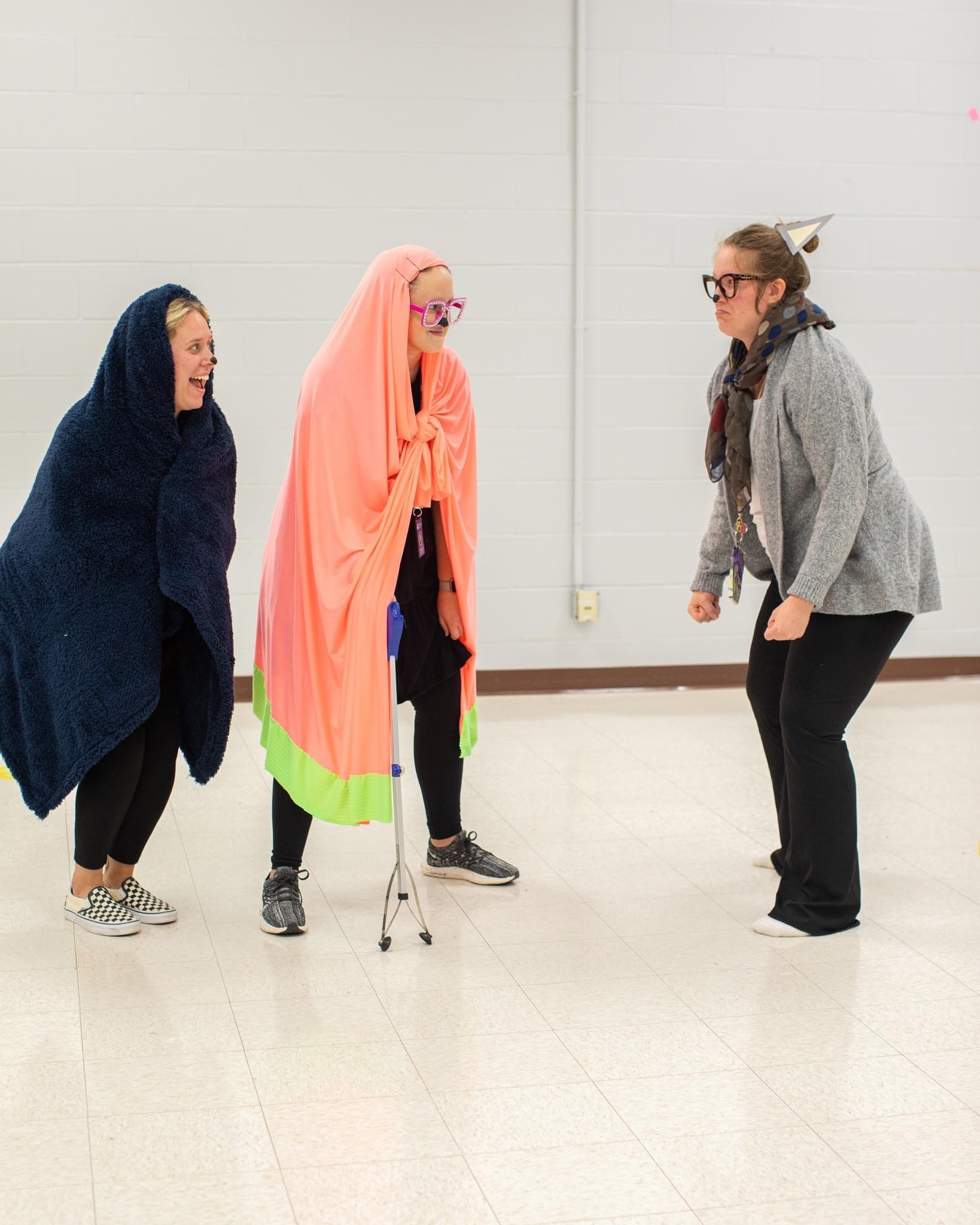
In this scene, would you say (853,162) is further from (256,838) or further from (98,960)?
(98,960)

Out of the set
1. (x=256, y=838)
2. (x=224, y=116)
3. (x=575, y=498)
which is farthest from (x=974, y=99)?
(x=256, y=838)

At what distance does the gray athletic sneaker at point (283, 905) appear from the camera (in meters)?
2.67

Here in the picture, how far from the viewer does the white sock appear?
8.68 ft

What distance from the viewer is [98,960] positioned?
254 cm

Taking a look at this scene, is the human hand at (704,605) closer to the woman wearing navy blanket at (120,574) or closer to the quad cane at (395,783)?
the quad cane at (395,783)

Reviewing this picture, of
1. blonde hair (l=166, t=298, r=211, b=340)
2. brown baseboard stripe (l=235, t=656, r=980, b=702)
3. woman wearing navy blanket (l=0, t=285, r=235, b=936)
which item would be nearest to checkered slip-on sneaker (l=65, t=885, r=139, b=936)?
woman wearing navy blanket (l=0, t=285, r=235, b=936)

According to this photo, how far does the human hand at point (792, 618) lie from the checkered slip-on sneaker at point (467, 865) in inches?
34.7

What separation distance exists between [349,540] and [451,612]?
33cm

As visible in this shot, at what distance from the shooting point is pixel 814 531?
2471 millimetres

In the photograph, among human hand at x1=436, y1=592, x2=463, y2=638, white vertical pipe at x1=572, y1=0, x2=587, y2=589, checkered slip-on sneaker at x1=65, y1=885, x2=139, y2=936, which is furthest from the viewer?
white vertical pipe at x1=572, y1=0, x2=587, y2=589

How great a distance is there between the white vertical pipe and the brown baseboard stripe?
358 mm

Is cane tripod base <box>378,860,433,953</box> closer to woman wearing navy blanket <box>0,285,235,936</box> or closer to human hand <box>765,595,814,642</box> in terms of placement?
woman wearing navy blanket <box>0,285,235,936</box>

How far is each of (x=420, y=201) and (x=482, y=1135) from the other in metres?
3.60

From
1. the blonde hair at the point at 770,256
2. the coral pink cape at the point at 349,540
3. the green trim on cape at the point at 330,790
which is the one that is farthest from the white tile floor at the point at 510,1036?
the blonde hair at the point at 770,256
